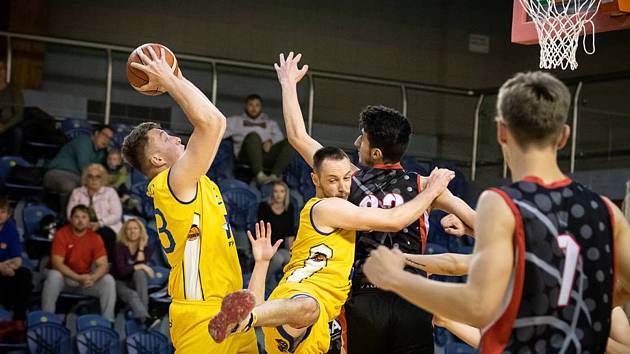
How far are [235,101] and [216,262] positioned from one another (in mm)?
9127

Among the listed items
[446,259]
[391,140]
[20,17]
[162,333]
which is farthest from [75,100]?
[446,259]

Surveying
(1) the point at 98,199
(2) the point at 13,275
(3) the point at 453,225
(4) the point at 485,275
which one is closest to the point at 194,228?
(3) the point at 453,225

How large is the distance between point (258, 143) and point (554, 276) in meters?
9.26

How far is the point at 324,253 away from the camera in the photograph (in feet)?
17.6

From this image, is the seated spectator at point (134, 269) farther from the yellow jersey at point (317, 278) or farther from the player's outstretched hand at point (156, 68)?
the player's outstretched hand at point (156, 68)

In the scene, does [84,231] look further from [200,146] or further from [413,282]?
[413,282]

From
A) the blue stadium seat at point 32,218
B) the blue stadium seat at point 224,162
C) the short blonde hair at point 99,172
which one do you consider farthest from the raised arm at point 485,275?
the blue stadium seat at point 224,162

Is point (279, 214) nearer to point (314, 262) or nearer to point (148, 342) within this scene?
point (148, 342)

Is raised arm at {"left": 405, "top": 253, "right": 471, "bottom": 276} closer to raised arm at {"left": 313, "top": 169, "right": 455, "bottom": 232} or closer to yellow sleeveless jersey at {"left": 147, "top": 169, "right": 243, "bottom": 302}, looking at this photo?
raised arm at {"left": 313, "top": 169, "right": 455, "bottom": 232}

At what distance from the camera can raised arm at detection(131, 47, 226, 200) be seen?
4953 millimetres

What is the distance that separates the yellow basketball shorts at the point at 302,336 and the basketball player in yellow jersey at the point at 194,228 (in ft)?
0.47

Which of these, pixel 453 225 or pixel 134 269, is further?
pixel 134 269

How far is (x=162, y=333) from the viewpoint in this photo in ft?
33.5

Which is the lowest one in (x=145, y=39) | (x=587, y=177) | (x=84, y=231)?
(x=84, y=231)
